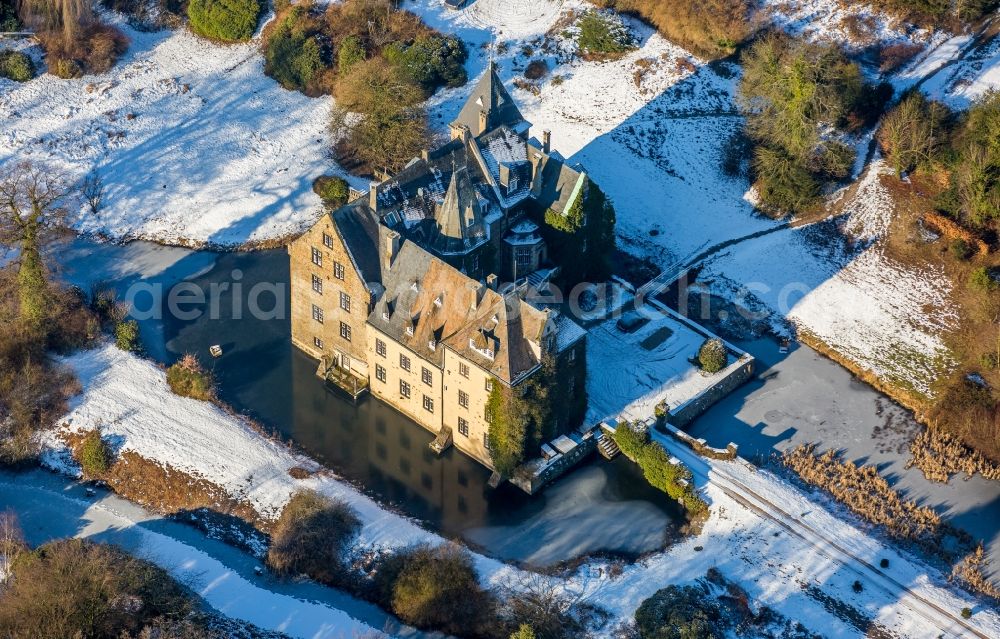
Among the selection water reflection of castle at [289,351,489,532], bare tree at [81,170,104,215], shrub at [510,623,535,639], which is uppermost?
bare tree at [81,170,104,215]

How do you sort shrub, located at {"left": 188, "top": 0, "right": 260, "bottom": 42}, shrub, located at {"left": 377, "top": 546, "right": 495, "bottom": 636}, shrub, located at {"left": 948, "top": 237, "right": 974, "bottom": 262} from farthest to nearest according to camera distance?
shrub, located at {"left": 188, "top": 0, "right": 260, "bottom": 42} < shrub, located at {"left": 948, "top": 237, "right": 974, "bottom": 262} < shrub, located at {"left": 377, "top": 546, "right": 495, "bottom": 636}

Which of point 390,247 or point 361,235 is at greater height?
point 361,235

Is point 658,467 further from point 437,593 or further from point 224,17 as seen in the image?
point 224,17

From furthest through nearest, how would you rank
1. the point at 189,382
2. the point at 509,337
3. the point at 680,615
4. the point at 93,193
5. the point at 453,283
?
the point at 93,193 → the point at 189,382 → the point at 453,283 → the point at 509,337 → the point at 680,615

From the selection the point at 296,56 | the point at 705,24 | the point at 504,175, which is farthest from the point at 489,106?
the point at 705,24

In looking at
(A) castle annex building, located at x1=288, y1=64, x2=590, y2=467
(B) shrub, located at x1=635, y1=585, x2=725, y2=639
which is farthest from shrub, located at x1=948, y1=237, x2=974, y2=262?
(B) shrub, located at x1=635, y1=585, x2=725, y2=639

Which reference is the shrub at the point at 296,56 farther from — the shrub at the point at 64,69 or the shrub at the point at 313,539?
the shrub at the point at 313,539

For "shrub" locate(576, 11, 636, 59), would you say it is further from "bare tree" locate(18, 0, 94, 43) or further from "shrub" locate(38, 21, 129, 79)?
"bare tree" locate(18, 0, 94, 43)

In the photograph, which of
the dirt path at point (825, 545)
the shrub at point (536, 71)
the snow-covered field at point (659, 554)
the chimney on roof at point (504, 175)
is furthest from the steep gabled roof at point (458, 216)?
the shrub at point (536, 71)
